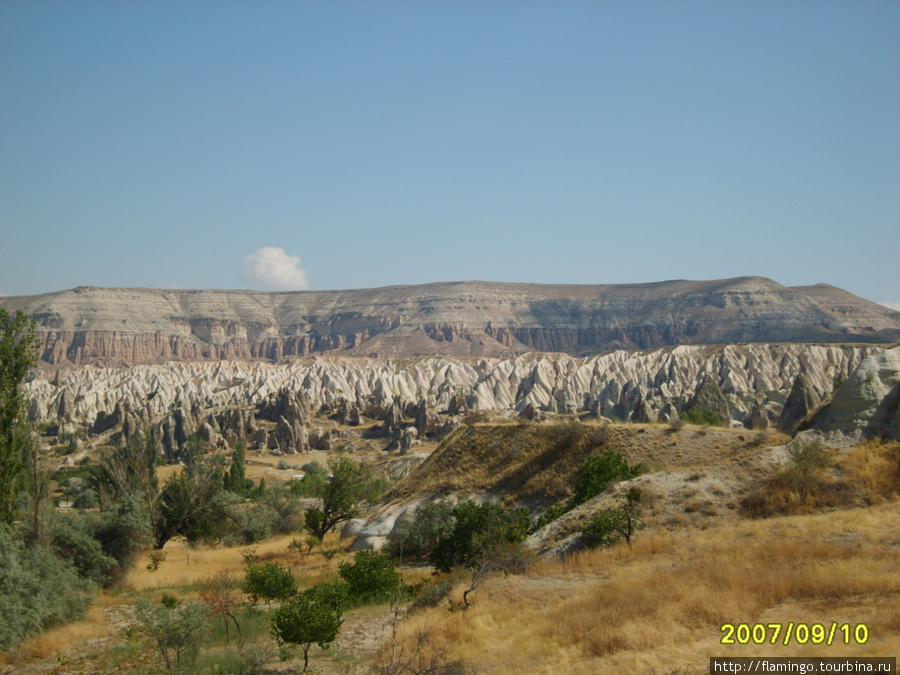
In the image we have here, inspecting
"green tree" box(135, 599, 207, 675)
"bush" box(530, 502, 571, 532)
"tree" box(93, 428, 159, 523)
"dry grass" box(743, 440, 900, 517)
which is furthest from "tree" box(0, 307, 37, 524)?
"dry grass" box(743, 440, 900, 517)

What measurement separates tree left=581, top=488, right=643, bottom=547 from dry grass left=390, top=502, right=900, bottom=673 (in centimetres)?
112

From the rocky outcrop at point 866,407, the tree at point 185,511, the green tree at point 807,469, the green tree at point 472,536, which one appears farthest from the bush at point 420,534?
the rocky outcrop at point 866,407

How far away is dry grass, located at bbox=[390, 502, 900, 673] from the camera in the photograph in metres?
10.5

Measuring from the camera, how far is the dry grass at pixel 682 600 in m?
10.5

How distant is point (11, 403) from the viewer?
2086cm

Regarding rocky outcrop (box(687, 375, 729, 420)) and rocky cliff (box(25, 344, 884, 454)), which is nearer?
rocky outcrop (box(687, 375, 729, 420))

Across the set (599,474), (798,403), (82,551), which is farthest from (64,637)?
(798,403)

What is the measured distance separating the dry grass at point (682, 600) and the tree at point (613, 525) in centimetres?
112

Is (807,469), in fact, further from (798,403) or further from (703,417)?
(798,403)

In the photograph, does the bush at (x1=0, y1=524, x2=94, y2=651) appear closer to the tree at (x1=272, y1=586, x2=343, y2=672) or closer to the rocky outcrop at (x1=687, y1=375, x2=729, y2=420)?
the tree at (x1=272, y1=586, x2=343, y2=672)

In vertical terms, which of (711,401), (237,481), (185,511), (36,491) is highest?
(711,401)

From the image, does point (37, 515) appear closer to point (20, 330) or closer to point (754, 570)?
point (20, 330)

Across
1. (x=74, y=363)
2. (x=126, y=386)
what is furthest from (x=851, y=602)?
(x=74, y=363)
